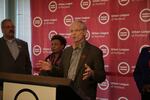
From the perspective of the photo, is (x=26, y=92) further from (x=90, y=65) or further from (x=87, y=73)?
(x=90, y=65)

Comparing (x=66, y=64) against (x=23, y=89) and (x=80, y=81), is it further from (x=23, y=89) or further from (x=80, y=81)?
(x=23, y=89)

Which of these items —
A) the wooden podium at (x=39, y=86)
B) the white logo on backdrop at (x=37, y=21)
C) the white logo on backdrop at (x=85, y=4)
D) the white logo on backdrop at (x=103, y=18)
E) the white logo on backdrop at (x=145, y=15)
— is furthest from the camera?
the white logo on backdrop at (x=37, y=21)

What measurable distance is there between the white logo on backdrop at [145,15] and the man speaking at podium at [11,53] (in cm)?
161

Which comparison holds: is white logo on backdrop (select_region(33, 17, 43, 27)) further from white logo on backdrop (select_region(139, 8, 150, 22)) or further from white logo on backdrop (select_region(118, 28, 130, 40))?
white logo on backdrop (select_region(139, 8, 150, 22))

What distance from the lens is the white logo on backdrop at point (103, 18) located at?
4188mm

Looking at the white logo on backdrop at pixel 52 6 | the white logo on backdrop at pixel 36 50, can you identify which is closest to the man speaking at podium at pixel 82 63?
the white logo on backdrop at pixel 52 6

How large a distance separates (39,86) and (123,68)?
2927 mm

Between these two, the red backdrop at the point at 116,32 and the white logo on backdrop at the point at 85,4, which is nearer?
the red backdrop at the point at 116,32

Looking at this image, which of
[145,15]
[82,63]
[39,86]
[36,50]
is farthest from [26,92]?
[36,50]

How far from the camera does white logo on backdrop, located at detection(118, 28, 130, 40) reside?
4.03 metres

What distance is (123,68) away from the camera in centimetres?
406

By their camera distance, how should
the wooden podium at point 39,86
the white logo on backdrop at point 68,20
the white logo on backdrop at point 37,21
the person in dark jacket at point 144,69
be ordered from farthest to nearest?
the white logo on backdrop at point 37,21, the white logo on backdrop at point 68,20, the person in dark jacket at point 144,69, the wooden podium at point 39,86

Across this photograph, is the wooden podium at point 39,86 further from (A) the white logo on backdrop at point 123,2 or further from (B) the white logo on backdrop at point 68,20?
(B) the white logo on backdrop at point 68,20

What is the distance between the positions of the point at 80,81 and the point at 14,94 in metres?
1.90
